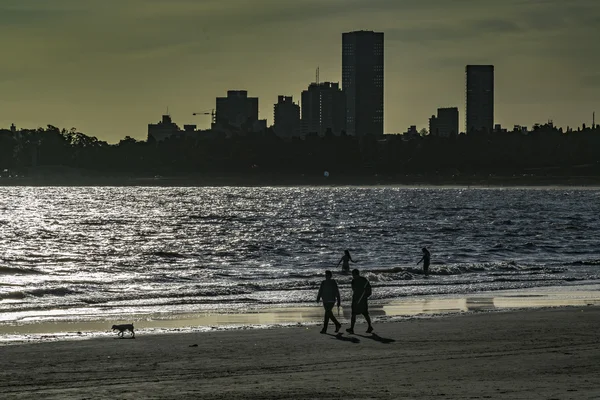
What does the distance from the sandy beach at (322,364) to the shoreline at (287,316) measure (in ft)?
5.23

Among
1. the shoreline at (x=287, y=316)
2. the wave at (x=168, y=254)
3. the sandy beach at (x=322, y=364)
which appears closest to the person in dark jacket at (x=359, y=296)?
the sandy beach at (x=322, y=364)

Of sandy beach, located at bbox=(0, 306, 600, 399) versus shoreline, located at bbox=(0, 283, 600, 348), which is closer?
sandy beach, located at bbox=(0, 306, 600, 399)

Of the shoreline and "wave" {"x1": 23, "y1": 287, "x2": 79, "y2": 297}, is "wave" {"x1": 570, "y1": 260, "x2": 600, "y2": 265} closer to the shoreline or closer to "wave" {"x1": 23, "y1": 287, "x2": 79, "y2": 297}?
the shoreline

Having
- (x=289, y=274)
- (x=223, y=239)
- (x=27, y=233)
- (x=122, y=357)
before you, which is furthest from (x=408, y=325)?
(x=27, y=233)

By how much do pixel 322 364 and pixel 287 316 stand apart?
10.4 metres

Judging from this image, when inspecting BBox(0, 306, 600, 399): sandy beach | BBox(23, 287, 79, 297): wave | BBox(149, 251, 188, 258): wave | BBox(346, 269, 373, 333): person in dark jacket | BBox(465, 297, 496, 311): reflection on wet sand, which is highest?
BBox(346, 269, 373, 333): person in dark jacket

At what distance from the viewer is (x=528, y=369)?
1914cm

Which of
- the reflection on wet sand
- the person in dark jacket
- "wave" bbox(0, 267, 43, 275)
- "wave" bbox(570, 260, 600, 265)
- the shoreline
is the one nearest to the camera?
the person in dark jacket

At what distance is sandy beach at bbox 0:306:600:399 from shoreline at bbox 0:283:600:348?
1594mm

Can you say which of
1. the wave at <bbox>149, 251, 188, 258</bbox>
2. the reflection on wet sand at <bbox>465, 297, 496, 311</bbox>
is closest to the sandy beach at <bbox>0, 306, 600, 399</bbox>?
the reflection on wet sand at <bbox>465, 297, 496, 311</bbox>

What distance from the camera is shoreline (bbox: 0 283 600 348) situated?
85.9ft

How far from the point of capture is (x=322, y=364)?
20094 mm

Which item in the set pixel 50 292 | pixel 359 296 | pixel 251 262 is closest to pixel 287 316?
pixel 359 296

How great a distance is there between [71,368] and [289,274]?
101ft
